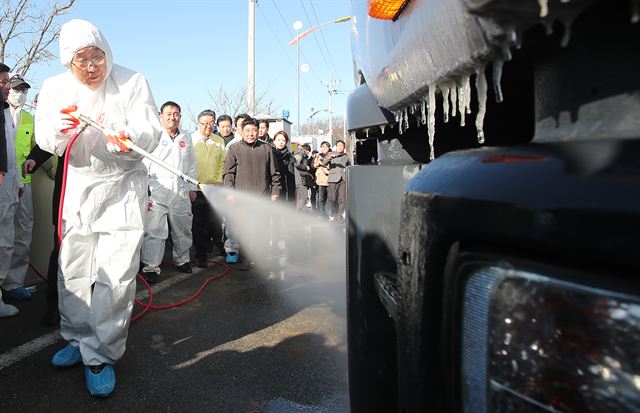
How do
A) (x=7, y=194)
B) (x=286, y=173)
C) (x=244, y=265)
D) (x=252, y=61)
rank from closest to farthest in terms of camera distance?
1. (x=7, y=194)
2. (x=244, y=265)
3. (x=286, y=173)
4. (x=252, y=61)

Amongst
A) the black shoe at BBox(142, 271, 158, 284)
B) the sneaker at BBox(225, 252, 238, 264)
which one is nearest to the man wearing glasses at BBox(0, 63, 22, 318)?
the black shoe at BBox(142, 271, 158, 284)

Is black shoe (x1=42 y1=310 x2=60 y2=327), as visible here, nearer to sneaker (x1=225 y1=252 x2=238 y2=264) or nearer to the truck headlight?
sneaker (x1=225 y1=252 x2=238 y2=264)

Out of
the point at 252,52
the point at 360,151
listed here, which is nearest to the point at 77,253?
the point at 360,151

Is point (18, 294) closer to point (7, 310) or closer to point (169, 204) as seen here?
point (7, 310)

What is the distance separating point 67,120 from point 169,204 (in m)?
3.12

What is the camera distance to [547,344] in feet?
1.93

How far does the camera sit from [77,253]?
272cm

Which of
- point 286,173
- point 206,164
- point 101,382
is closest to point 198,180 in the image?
point 206,164

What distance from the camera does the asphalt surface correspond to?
2.50m

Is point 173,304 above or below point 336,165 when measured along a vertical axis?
below

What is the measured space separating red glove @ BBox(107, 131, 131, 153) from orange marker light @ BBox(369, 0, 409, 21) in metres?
1.79

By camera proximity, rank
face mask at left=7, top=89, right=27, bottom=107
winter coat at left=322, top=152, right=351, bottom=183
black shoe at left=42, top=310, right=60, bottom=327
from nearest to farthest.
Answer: black shoe at left=42, top=310, right=60, bottom=327 < face mask at left=7, top=89, right=27, bottom=107 < winter coat at left=322, top=152, right=351, bottom=183

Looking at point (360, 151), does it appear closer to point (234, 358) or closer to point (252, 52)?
point (234, 358)

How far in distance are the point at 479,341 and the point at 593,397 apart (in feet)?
0.54
